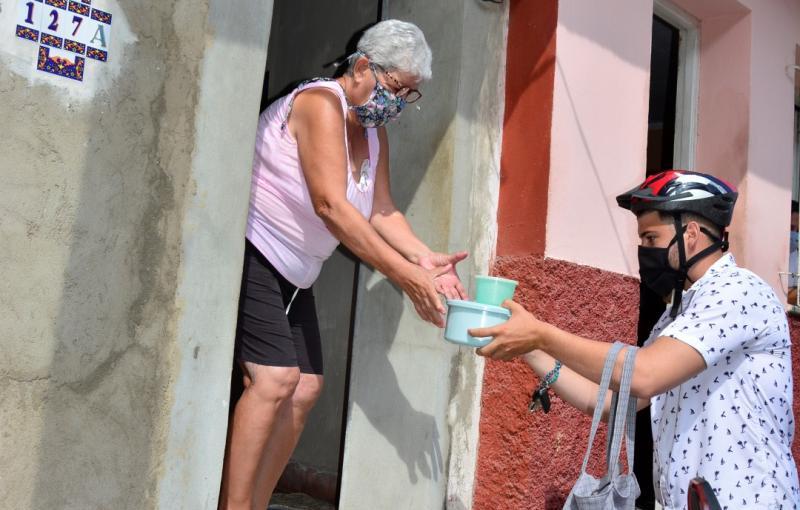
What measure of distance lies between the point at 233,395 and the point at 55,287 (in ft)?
8.20

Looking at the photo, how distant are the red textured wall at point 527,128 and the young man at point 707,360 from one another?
123cm

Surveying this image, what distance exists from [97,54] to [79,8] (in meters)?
0.14

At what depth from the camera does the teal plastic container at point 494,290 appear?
7.33 feet

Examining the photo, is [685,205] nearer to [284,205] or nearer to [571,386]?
[571,386]

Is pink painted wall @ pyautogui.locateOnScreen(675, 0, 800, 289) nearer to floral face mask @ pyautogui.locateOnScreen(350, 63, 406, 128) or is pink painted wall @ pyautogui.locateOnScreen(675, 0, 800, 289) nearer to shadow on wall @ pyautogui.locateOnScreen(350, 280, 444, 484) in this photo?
shadow on wall @ pyautogui.locateOnScreen(350, 280, 444, 484)

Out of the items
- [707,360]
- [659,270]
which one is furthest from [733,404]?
[659,270]

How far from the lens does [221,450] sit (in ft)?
8.59

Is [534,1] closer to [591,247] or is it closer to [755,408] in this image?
[591,247]

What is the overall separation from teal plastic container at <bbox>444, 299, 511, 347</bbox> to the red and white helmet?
59 centimetres

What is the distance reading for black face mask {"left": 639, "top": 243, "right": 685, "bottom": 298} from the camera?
7.77 feet

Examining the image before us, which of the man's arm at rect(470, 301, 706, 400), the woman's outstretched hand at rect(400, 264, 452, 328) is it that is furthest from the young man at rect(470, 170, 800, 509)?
the woman's outstretched hand at rect(400, 264, 452, 328)

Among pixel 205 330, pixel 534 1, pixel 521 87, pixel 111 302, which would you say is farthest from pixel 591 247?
pixel 111 302

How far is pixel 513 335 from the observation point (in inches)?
83.0

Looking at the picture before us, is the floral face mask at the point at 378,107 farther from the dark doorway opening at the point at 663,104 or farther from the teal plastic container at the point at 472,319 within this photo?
the dark doorway opening at the point at 663,104
